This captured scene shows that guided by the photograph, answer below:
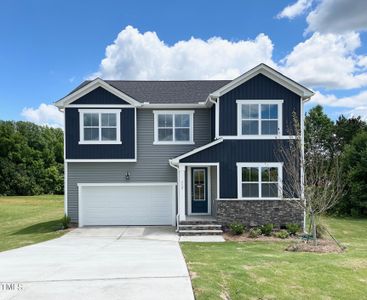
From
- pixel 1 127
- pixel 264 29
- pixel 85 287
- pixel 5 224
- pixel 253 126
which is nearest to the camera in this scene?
pixel 85 287

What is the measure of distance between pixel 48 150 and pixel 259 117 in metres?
45.7

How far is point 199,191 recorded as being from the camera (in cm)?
1752

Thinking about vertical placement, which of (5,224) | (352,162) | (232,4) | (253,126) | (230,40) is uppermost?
(232,4)

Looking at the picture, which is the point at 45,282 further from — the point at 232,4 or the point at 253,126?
the point at 232,4

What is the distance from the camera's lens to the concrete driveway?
20.9 ft

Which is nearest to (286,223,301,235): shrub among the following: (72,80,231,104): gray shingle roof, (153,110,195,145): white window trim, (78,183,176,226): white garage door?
(78,183,176,226): white garage door

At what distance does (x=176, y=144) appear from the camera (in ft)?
57.4

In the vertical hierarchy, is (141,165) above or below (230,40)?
below

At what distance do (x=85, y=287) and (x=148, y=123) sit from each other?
11.5 metres

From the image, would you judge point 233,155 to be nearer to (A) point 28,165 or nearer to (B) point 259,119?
(B) point 259,119

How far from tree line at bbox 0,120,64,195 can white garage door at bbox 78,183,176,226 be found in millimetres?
36349

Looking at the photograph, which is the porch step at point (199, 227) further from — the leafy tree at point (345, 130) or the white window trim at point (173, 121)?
the leafy tree at point (345, 130)

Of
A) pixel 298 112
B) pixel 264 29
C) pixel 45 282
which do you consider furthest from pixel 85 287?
pixel 264 29

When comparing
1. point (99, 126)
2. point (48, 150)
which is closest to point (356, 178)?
point (99, 126)
